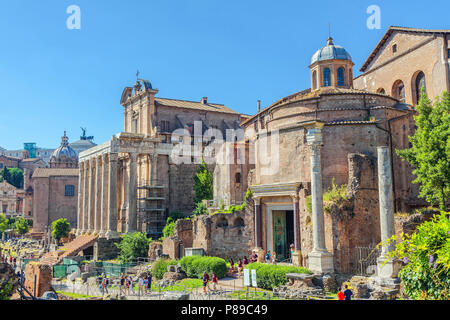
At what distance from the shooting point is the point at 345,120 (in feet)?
82.3

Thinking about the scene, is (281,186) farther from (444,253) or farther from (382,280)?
(444,253)

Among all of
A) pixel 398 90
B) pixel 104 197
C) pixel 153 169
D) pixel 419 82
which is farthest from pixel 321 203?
pixel 104 197

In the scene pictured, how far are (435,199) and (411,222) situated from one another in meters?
2.44

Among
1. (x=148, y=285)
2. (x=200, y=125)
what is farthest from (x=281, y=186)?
(x=200, y=125)

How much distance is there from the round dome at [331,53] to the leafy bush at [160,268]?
1753cm

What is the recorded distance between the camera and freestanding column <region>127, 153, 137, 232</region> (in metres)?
42.2

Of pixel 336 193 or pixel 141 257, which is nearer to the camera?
pixel 336 193

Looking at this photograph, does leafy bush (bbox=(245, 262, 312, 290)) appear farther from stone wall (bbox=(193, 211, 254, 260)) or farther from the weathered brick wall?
the weathered brick wall

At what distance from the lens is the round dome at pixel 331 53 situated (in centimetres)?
2958

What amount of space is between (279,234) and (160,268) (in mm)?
8142

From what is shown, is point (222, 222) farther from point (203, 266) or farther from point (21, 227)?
point (21, 227)

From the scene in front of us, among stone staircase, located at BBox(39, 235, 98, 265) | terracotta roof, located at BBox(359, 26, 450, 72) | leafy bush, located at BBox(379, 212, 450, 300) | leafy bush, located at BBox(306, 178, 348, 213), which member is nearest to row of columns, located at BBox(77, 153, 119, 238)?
stone staircase, located at BBox(39, 235, 98, 265)

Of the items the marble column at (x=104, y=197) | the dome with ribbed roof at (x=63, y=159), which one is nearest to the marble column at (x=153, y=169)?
the marble column at (x=104, y=197)

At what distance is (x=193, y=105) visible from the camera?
5334 centimetres
